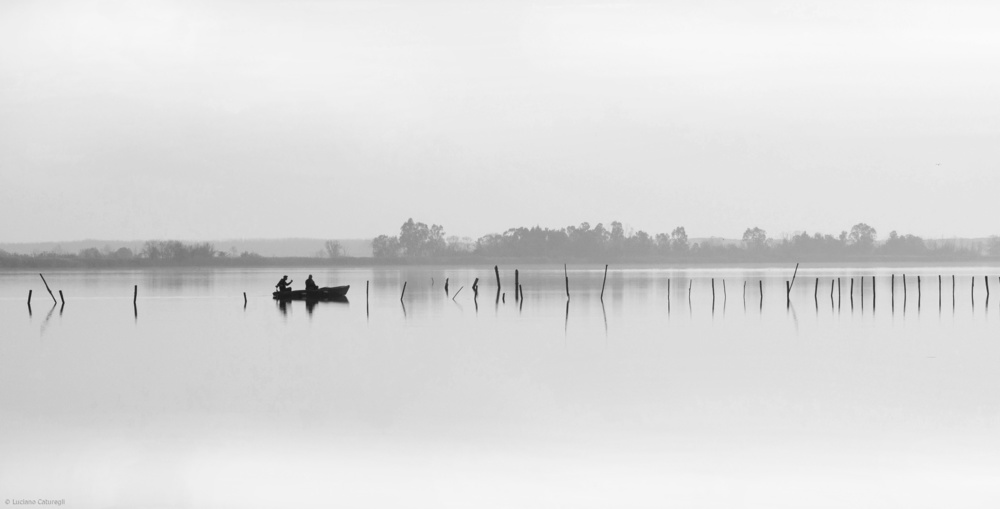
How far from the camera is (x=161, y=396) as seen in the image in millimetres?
20031

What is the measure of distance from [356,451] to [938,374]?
13.8 meters

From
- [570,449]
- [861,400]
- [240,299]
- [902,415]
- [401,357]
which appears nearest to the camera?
[570,449]

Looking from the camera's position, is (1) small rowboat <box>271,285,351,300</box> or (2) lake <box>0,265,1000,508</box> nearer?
(2) lake <box>0,265,1000,508</box>

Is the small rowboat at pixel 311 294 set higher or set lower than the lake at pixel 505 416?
higher

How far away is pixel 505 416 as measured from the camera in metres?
17.4

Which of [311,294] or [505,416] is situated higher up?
[311,294]

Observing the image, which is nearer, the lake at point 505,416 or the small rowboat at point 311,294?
the lake at point 505,416

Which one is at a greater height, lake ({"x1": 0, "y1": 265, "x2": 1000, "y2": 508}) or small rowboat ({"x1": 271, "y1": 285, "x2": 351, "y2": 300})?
small rowboat ({"x1": 271, "y1": 285, "x2": 351, "y2": 300})

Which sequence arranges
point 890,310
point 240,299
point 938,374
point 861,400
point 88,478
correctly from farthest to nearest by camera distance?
point 240,299
point 890,310
point 938,374
point 861,400
point 88,478

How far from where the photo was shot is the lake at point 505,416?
12406 mm

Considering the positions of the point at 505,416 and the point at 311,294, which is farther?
the point at 311,294

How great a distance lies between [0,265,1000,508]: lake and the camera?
12.4 m

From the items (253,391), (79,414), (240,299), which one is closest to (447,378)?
(253,391)

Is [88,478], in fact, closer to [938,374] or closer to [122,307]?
[938,374]
